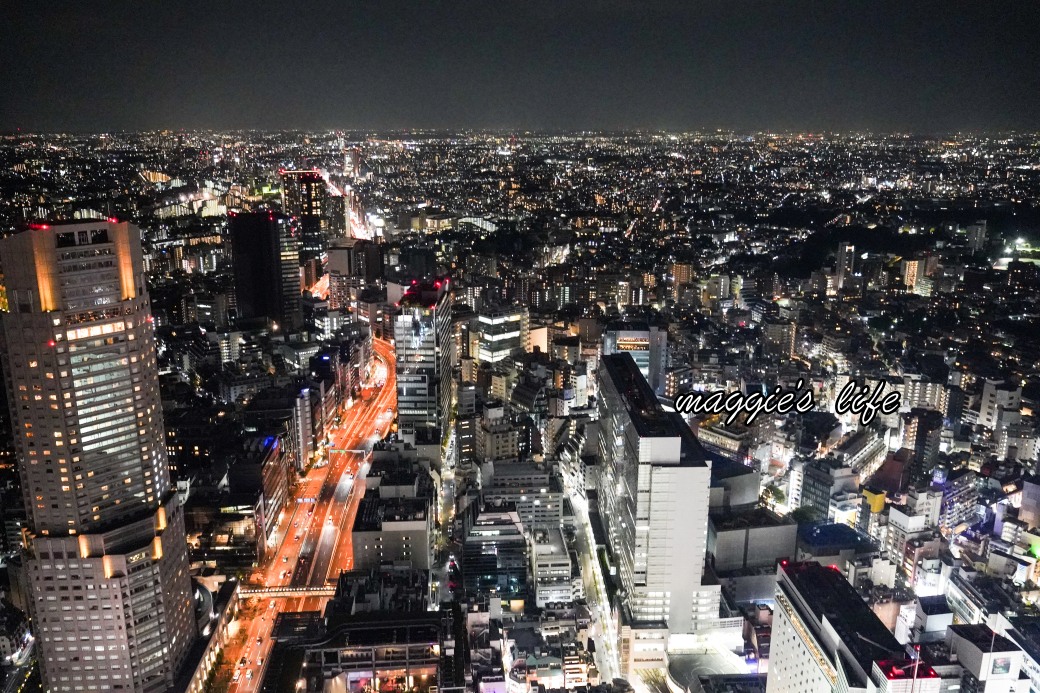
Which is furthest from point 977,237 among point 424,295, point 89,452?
point 89,452

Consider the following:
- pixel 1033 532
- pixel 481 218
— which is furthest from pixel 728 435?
pixel 481 218

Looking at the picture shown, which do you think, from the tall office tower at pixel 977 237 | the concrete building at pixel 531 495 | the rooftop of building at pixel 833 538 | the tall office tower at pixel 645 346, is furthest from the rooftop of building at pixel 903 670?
the tall office tower at pixel 977 237

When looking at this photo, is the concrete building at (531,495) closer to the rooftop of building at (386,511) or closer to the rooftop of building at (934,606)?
the rooftop of building at (386,511)

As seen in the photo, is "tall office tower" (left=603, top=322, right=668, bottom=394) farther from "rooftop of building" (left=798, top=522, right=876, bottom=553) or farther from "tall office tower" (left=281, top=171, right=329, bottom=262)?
"tall office tower" (left=281, top=171, right=329, bottom=262)

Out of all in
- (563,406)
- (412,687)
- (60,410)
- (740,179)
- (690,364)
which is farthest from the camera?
(740,179)

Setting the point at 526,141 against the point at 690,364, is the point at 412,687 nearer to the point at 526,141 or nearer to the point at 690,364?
the point at 690,364

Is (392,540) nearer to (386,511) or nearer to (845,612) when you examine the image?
(386,511)
